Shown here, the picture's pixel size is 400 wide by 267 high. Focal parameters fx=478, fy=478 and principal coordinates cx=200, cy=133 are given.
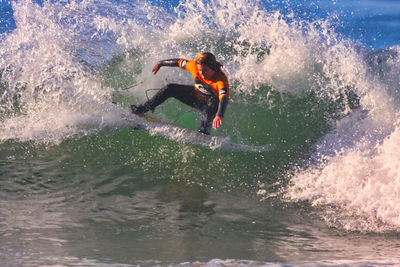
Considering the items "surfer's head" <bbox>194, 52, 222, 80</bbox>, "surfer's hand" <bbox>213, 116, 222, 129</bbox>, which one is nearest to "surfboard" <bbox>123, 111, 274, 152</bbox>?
→ "surfer's hand" <bbox>213, 116, 222, 129</bbox>

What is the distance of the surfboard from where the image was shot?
546cm

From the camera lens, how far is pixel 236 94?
21.1ft

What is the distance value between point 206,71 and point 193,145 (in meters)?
0.90

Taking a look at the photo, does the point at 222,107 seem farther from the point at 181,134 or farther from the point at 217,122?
the point at 181,134

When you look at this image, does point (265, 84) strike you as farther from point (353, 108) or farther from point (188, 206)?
point (188, 206)

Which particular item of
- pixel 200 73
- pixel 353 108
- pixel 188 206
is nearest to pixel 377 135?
pixel 353 108

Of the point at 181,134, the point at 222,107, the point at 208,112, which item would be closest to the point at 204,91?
the point at 208,112

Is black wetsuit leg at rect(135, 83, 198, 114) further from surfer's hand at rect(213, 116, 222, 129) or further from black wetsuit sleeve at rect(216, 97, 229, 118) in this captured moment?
surfer's hand at rect(213, 116, 222, 129)

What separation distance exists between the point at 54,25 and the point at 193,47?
219cm

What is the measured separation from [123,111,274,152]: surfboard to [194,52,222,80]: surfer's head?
0.72 meters

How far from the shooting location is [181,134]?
554cm

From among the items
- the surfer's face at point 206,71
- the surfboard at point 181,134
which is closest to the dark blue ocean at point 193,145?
the surfboard at point 181,134

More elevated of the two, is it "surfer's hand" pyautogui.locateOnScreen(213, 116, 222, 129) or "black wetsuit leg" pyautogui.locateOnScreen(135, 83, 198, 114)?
"black wetsuit leg" pyautogui.locateOnScreen(135, 83, 198, 114)

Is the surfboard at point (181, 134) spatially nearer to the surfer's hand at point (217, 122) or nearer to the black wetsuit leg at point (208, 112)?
the black wetsuit leg at point (208, 112)
